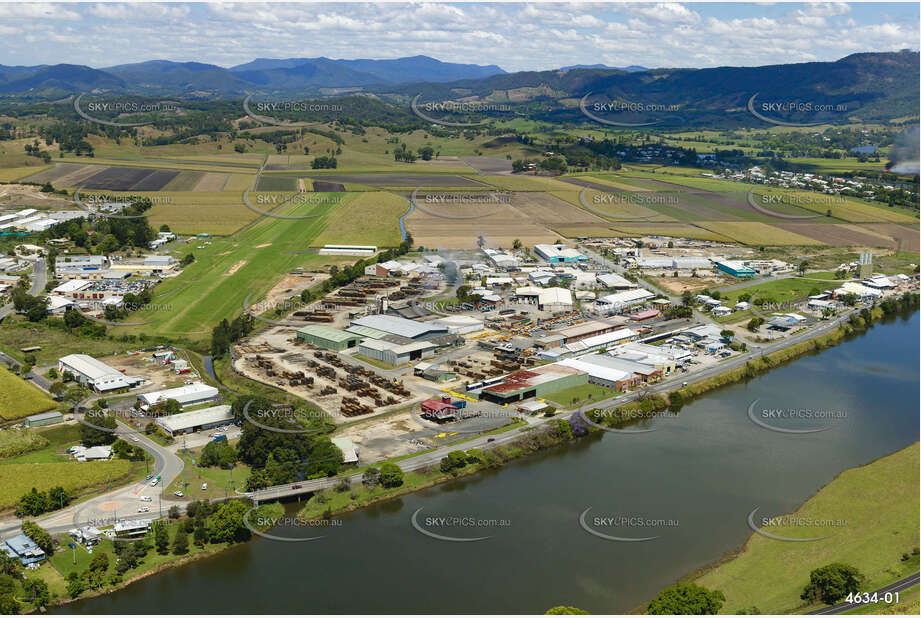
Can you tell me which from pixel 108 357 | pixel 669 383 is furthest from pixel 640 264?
pixel 108 357

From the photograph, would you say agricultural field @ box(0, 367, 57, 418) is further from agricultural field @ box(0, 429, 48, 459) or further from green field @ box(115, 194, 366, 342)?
green field @ box(115, 194, 366, 342)

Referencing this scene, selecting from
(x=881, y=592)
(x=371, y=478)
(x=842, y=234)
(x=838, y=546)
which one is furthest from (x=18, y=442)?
(x=842, y=234)

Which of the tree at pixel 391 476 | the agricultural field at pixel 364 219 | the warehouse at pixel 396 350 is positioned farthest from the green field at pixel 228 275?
the tree at pixel 391 476

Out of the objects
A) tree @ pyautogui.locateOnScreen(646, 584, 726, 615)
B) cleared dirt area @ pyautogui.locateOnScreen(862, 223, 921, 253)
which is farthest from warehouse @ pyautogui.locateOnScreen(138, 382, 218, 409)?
cleared dirt area @ pyautogui.locateOnScreen(862, 223, 921, 253)

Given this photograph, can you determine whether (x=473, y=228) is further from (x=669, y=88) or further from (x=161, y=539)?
(x=669, y=88)

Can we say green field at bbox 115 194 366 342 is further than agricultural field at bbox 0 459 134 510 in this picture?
Yes
